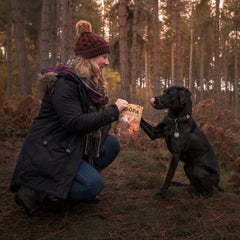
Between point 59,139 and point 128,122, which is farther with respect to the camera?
point 128,122

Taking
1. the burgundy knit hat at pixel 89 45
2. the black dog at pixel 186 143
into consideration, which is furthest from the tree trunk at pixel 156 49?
the burgundy knit hat at pixel 89 45

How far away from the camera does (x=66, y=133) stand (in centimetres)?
247

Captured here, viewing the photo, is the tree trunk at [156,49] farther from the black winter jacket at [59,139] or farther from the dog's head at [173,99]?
the black winter jacket at [59,139]

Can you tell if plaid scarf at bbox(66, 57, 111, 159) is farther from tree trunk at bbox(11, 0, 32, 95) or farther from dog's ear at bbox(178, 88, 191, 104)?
tree trunk at bbox(11, 0, 32, 95)

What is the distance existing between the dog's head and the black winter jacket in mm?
607

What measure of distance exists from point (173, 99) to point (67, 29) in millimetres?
3379

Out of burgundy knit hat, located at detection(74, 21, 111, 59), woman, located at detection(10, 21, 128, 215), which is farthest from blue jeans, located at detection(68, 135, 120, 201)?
burgundy knit hat, located at detection(74, 21, 111, 59)

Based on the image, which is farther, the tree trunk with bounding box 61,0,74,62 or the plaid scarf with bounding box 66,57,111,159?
the tree trunk with bounding box 61,0,74,62

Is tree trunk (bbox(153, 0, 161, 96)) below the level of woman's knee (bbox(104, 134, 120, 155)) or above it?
above

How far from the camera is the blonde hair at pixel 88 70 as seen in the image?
2447 millimetres

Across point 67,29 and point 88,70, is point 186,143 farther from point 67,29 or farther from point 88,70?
point 67,29

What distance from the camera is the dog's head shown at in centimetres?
284

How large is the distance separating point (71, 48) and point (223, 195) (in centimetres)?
413

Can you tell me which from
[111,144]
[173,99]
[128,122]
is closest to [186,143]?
[173,99]
